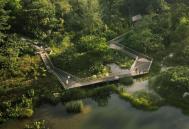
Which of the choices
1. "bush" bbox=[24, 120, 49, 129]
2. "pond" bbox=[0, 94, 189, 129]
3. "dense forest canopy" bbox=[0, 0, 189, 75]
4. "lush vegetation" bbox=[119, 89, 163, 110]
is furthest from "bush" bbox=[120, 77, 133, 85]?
"bush" bbox=[24, 120, 49, 129]

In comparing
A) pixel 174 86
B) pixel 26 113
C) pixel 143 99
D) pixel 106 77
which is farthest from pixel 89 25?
pixel 26 113

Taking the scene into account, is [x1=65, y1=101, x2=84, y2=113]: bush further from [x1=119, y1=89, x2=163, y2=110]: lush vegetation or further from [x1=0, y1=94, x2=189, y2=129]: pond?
[x1=119, y1=89, x2=163, y2=110]: lush vegetation

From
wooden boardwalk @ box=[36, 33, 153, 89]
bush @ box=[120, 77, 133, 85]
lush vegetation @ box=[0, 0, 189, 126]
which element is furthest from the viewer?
wooden boardwalk @ box=[36, 33, 153, 89]

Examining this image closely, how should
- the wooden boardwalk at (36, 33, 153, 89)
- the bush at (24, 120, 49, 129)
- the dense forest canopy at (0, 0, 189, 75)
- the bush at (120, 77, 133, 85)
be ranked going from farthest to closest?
1. the dense forest canopy at (0, 0, 189, 75)
2. the wooden boardwalk at (36, 33, 153, 89)
3. the bush at (120, 77, 133, 85)
4. the bush at (24, 120, 49, 129)

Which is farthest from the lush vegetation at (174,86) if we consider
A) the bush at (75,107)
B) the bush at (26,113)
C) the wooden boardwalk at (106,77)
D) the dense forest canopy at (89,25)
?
the bush at (26,113)

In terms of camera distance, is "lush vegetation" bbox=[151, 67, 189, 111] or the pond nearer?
the pond

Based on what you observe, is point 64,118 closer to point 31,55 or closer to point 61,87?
point 61,87
